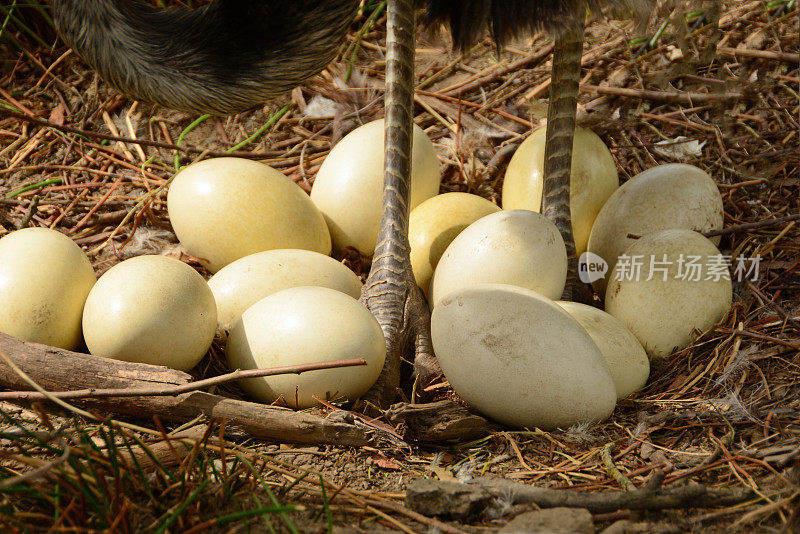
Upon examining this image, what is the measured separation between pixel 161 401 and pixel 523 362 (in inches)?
22.1

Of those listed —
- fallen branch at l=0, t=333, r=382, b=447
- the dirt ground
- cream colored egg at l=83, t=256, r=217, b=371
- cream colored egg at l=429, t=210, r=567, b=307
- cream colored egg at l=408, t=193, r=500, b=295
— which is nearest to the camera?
the dirt ground

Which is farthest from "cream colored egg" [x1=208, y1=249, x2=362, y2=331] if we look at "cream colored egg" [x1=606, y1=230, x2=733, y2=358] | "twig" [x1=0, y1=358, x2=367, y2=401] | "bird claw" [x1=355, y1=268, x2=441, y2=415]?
"cream colored egg" [x1=606, y1=230, x2=733, y2=358]

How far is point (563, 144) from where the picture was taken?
154 centimetres

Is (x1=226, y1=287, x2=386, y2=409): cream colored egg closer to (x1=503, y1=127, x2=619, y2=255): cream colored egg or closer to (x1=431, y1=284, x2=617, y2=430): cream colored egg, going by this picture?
(x1=431, y1=284, x2=617, y2=430): cream colored egg

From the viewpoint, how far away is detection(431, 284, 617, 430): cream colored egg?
1156mm

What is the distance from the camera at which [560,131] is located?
1.54 meters

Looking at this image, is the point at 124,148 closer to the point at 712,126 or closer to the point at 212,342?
the point at 212,342

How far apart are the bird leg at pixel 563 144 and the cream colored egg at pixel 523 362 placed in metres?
0.38

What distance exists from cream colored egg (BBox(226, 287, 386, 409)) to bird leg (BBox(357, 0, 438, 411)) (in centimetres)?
11

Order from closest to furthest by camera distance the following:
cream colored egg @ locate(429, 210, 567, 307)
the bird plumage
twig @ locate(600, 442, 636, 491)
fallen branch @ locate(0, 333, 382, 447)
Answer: twig @ locate(600, 442, 636, 491) < fallen branch @ locate(0, 333, 382, 447) < cream colored egg @ locate(429, 210, 567, 307) < the bird plumage

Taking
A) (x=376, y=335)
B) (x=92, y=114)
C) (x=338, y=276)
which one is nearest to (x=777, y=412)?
(x=376, y=335)

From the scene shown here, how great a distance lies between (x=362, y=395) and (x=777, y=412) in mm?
672

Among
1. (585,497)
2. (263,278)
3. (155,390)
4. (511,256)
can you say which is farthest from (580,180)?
(155,390)

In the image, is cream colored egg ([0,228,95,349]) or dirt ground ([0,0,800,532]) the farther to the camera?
cream colored egg ([0,228,95,349])
